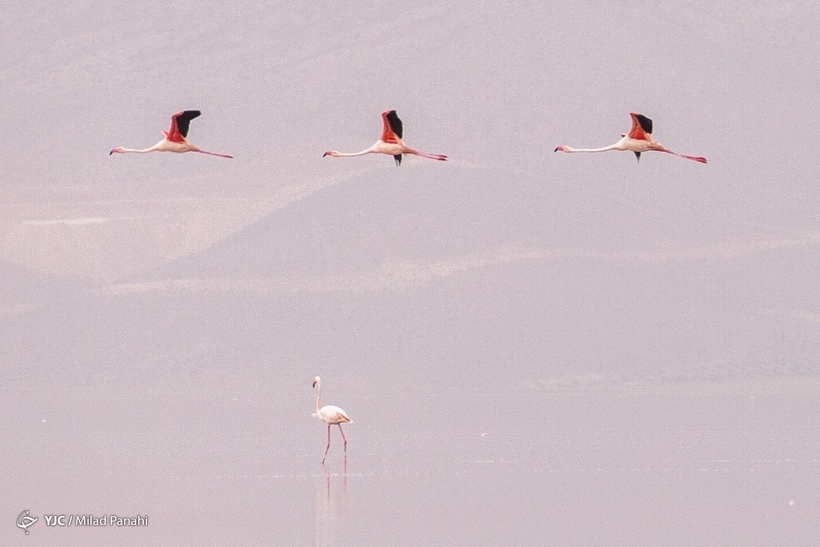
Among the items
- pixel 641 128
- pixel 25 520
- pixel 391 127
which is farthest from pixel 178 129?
pixel 25 520

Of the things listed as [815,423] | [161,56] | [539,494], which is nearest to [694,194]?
[161,56]

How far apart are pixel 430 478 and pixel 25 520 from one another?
6.83 meters

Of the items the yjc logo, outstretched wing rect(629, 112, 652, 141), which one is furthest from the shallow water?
outstretched wing rect(629, 112, 652, 141)

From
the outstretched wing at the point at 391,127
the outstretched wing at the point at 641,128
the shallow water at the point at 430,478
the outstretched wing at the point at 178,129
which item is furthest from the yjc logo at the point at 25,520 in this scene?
the outstretched wing at the point at 641,128

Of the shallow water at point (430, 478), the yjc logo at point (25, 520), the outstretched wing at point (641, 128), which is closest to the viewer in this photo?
the shallow water at point (430, 478)

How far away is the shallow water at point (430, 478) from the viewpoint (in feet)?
83.3

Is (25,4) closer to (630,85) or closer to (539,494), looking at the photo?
(630,85)

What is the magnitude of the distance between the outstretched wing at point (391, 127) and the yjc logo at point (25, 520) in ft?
26.8

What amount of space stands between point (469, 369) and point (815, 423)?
36.3 m

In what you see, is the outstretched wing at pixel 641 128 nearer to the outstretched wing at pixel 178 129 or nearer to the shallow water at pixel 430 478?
the shallow water at pixel 430 478

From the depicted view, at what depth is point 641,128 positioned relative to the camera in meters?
32.4

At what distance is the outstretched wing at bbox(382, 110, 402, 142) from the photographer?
31.7 m

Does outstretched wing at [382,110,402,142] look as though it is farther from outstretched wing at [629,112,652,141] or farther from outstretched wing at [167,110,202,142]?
outstretched wing at [629,112,652,141]

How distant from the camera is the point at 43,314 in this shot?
90.3 m
